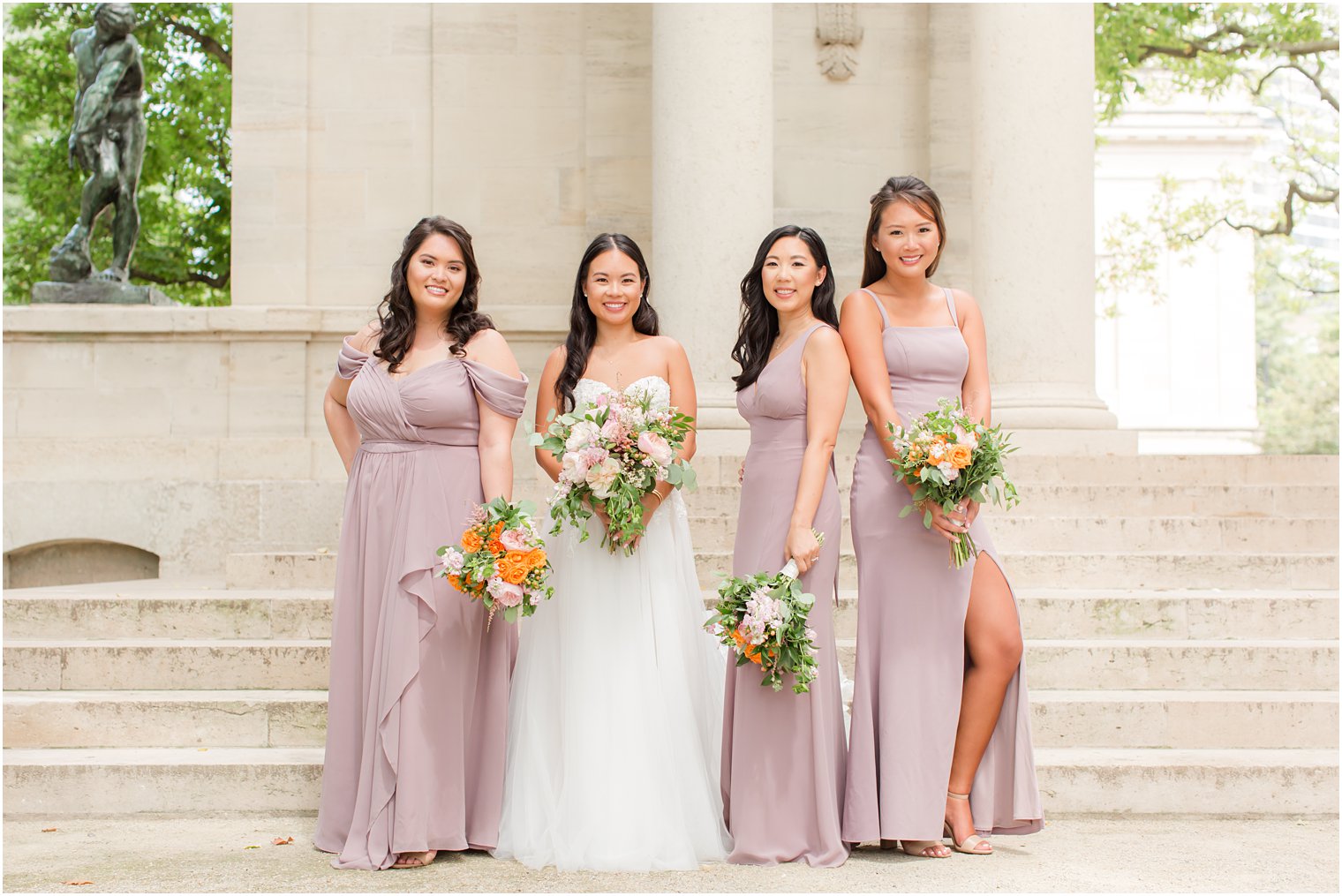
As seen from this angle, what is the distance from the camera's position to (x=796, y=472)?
5738 mm

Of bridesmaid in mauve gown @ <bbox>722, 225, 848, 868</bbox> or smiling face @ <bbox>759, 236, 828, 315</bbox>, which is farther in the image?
smiling face @ <bbox>759, 236, 828, 315</bbox>

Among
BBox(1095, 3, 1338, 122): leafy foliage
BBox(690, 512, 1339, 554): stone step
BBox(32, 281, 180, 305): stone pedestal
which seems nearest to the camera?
BBox(690, 512, 1339, 554): stone step

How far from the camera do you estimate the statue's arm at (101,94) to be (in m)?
13.1

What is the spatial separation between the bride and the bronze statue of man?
8875 mm

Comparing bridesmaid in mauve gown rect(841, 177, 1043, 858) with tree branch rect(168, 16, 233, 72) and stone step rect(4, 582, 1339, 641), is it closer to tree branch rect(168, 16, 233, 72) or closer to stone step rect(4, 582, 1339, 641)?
stone step rect(4, 582, 1339, 641)

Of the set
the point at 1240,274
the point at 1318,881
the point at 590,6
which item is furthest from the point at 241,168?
the point at 1240,274

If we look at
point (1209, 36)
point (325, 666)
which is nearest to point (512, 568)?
point (325, 666)

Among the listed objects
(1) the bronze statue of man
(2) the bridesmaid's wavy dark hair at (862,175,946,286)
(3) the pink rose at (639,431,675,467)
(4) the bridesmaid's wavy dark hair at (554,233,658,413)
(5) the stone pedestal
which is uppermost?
(1) the bronze statue of man

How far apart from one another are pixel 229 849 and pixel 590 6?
402 inches

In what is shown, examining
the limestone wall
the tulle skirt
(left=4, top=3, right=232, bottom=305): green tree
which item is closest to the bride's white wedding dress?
the tulle skirt

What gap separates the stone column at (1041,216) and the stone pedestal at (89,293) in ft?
26.8

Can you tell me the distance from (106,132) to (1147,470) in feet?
33.3

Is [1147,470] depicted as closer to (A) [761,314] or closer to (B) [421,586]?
(A) [761,314]

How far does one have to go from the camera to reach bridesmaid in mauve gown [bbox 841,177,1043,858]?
18.4 ft
